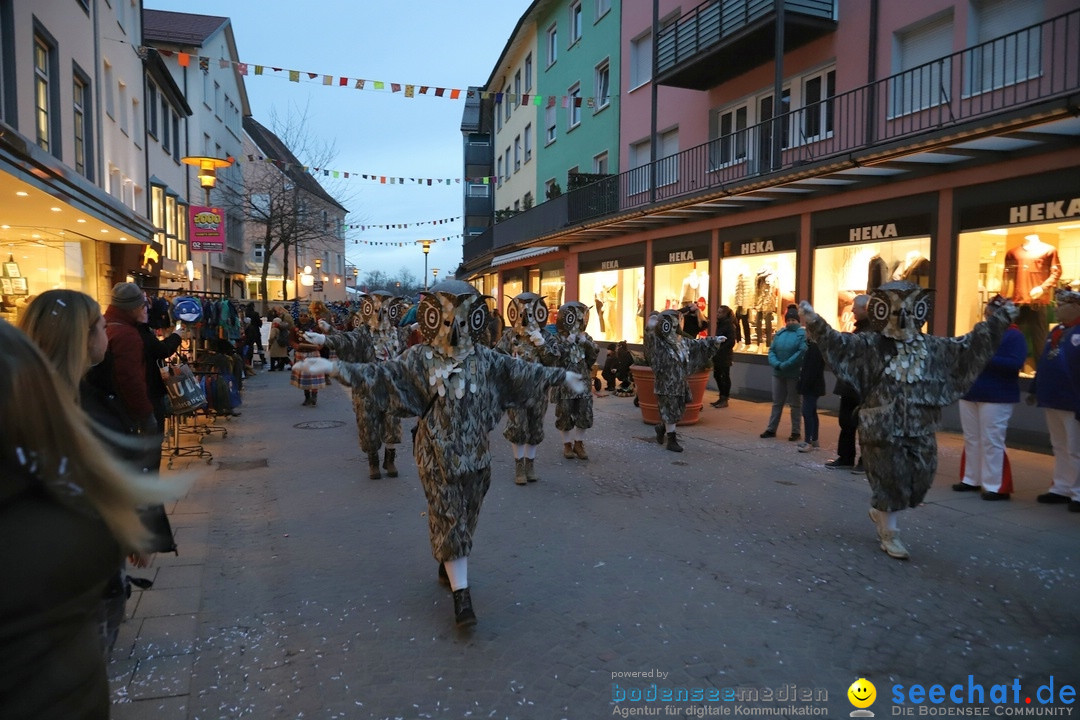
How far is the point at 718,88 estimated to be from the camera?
16750mm

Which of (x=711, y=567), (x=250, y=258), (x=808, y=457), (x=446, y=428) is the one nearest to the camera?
(x=446, y=428)

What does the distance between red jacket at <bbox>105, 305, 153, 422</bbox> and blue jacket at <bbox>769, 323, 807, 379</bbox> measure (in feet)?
25.8

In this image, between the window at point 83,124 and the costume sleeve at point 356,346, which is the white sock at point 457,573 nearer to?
the costume sleeve at point 356,346

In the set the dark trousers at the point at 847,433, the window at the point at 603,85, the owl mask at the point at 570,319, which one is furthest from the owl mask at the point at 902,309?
the window at the point at 603,85

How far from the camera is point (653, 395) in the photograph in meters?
11.3

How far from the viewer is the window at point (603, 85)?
2233cm

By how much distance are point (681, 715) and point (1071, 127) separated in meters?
8.47

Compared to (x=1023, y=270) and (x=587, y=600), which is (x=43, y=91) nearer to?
(x=587, y=600)

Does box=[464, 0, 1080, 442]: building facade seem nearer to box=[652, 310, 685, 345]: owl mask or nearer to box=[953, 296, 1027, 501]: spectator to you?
box=[953, 296, 1027, 501]: spectator

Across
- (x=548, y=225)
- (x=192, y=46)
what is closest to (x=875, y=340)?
(x=548, y=225)

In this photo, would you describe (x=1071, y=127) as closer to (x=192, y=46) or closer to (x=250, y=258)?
(x=192, y=46)

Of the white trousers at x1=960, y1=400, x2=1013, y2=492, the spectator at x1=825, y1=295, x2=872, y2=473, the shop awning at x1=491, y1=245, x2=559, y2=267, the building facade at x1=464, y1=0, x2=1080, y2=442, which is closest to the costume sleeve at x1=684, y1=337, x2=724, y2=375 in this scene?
the spectator at x1=825, y1=295, x2=872, y2=473

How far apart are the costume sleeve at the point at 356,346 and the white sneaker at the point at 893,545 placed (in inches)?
243

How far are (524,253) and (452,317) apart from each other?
21344mm
